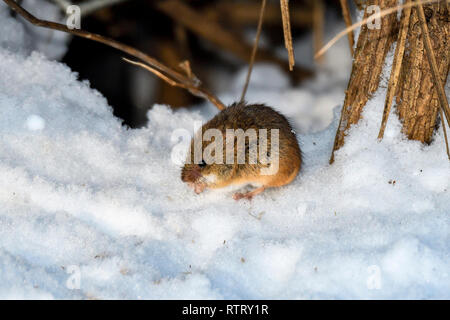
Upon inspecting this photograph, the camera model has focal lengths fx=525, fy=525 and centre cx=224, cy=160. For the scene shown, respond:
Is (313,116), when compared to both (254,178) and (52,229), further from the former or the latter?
(52,229)

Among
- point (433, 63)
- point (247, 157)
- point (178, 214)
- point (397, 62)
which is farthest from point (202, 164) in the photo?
point (433, 63)

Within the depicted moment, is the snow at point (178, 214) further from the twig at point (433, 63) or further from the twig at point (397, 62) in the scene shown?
the twig at point (433, 63)

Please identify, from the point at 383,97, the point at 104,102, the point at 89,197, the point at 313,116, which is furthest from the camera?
the point at 313,116

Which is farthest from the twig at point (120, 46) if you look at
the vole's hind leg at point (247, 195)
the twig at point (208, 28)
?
the twig at point (208, 28)

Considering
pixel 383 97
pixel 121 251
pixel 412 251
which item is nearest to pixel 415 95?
pixel 383 97
